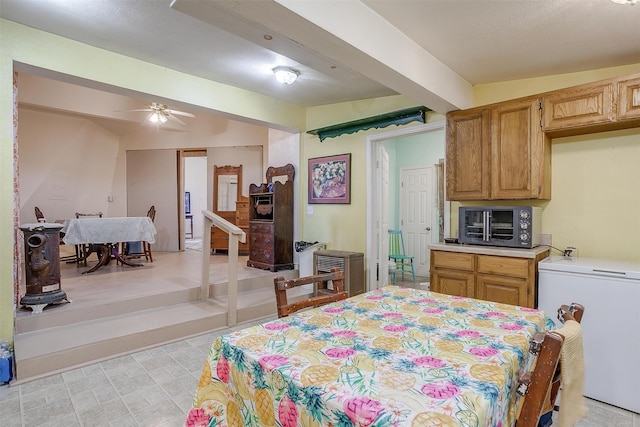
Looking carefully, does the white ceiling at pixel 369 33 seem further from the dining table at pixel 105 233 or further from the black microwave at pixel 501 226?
the dining table at pixel 105 233

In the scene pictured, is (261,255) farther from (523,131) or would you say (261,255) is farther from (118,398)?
(523,131)

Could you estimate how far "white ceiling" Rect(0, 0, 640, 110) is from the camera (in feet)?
6.07

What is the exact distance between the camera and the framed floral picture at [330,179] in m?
4.48

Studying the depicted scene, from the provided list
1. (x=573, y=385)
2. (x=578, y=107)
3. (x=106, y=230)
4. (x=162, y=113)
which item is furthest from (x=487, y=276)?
(x=162, y=113)

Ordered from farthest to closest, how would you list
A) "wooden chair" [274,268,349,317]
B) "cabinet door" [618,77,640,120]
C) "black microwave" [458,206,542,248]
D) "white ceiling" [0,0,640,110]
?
"black microwave" [458,206,542,248] < "cabinet door" [618,77,640,120] < "white ceiling" [0,0,640,110] < "wooden chair" [274,268,349,317]

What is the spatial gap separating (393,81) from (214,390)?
222cm

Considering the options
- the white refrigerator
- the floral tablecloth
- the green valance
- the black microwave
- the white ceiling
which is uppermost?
the white ceiling

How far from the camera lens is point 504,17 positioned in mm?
2104

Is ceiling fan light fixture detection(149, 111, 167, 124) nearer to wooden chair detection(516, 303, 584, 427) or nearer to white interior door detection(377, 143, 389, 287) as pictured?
white interior door detection(377, 143, 389, 287)

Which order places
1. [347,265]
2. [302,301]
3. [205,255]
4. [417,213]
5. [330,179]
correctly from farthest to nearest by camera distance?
[417,213] → [330,179] → [347,265] → [205,255] → [302,301]

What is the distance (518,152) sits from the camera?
9.29 ft

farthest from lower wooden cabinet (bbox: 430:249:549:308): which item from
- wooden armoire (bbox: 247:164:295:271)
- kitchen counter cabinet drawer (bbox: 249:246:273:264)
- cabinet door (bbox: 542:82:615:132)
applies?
kitchen counter cabinet drawer (bbox: 249:246:273:264)

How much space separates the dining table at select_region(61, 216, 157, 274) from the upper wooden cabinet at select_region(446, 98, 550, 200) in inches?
174

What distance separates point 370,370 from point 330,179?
12.5 feet
